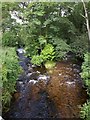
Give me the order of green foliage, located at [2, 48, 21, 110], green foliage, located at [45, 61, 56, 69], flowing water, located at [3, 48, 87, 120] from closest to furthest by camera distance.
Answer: green foliage, located at [2, 48, 21, 110]
flowing water, located at [3, 48, 87, 120]
green foliage, located at [45, 61, 56, 69]

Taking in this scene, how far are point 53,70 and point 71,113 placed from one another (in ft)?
4.02

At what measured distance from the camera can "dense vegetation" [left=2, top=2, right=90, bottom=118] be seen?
179 inches

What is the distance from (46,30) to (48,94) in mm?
1583

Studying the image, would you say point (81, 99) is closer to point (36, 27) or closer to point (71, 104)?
point (71, 104)

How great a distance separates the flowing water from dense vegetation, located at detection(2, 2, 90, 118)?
31cm

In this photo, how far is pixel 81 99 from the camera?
136 inches

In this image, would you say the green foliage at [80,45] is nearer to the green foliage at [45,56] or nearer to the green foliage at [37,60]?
the green foliage at [45,56]

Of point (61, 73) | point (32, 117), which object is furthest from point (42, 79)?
point (32, 117)

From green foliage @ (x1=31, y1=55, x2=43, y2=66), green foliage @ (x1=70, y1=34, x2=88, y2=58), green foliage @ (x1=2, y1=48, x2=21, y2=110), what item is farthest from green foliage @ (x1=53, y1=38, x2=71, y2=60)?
green foliage @ (x1=2, y1=48, x2=21, y2=110)

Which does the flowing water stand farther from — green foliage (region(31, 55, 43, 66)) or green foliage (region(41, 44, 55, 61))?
green foliage (region(41, 44, 55, 61))

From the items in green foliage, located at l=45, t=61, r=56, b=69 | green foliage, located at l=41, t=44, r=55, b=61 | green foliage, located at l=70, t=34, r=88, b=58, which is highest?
green foliage, located at l=70, t=34, r=88, b=58

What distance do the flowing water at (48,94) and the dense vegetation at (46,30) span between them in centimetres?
31

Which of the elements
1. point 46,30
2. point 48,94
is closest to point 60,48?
point 46,30

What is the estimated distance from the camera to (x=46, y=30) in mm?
4773
